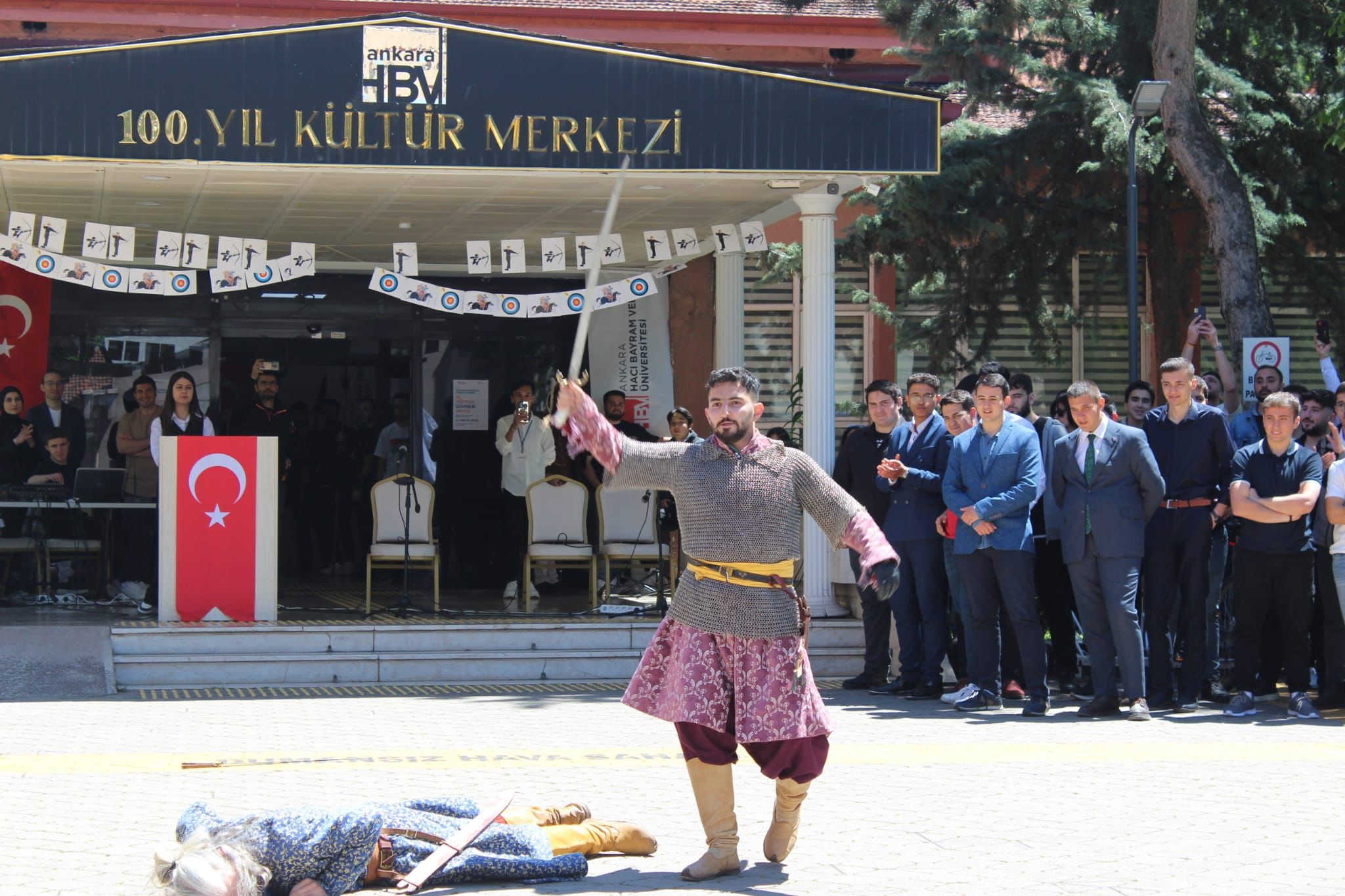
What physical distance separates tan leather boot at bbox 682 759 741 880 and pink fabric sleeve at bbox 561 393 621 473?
116cm

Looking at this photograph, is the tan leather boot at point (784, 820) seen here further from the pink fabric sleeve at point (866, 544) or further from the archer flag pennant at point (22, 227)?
the archer flag pennant at point (22, 227)

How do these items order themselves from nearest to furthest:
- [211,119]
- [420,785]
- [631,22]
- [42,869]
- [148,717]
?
[42,869] → [420,785] → [148,717] → [211,119] → [631,22]

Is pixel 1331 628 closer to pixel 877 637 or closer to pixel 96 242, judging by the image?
pixel 877 637

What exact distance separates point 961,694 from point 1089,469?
1.59m

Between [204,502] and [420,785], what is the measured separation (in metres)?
4.48

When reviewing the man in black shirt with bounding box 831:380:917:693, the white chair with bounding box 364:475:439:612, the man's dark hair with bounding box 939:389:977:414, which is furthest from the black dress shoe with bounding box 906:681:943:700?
the white chair with bounding box 364:475:439:612

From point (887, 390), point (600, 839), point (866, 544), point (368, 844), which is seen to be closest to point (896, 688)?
point (887, 390)

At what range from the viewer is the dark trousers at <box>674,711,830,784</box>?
221 inches

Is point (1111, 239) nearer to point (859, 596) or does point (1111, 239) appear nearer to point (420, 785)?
point (859, 596)

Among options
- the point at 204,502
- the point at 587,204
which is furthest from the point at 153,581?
the point at 587,204

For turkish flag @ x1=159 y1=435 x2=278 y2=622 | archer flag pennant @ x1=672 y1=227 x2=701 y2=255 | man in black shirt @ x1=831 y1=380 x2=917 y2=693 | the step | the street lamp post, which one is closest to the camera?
man in black shirt @ x1=831 y1=380 x2=917 y2=693

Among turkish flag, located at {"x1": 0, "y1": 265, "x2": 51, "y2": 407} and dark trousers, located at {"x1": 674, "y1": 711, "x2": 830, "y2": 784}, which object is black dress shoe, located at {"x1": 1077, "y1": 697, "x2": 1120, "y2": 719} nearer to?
dark trousers, located at {"x1": 674, "y1": 711, "x2": 830, "y2": 784}

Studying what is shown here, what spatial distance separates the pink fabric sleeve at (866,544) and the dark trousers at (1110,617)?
11.7ft

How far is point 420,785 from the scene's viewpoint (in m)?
6.96
